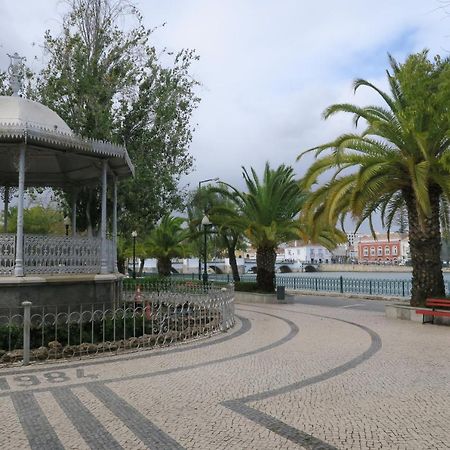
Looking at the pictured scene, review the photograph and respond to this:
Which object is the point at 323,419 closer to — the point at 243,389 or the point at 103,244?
the point at 243,389

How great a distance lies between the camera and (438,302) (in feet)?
39.9

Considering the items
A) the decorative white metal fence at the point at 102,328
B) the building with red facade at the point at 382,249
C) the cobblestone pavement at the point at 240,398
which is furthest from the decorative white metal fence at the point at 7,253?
the building with red facade at the point at 382,249

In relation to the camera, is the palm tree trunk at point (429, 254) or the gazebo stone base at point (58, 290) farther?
the palm tree trunk at point (429, 254)

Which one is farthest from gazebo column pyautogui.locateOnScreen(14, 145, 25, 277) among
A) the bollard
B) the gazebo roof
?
the bollard

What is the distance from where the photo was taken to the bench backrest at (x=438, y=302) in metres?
12.0

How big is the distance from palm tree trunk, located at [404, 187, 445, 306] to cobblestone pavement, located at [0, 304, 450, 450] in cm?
404

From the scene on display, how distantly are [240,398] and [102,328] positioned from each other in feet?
14.4

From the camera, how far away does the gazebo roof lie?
402 inches

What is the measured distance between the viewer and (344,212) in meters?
14.8

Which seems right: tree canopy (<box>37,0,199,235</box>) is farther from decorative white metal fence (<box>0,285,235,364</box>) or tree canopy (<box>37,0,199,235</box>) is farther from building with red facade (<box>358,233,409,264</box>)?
building with red facade (<box>358,233,409,264</box>)

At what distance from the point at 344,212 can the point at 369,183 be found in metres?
2.15

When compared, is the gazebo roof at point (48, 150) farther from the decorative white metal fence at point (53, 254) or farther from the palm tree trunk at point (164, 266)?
the palm tree trunk at point (164, 266)

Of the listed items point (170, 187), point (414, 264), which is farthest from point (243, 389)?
point (170, 187)

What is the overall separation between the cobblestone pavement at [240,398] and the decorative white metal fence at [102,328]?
0.51 metres
